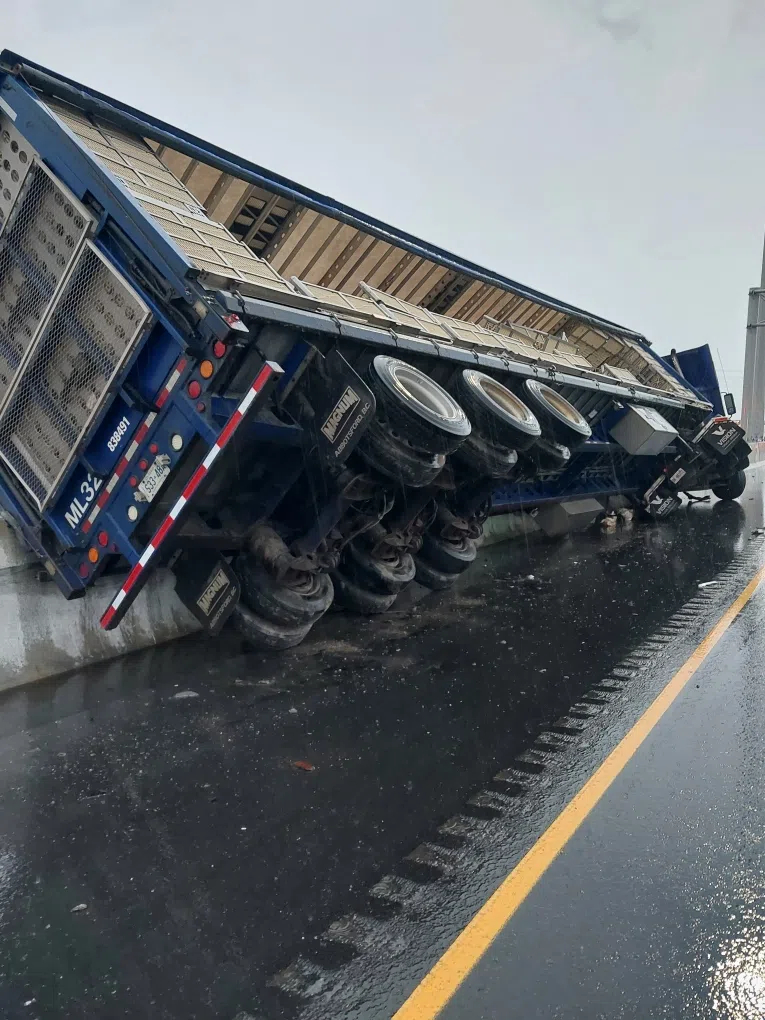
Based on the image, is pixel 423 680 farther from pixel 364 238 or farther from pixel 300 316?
pixel 364 238

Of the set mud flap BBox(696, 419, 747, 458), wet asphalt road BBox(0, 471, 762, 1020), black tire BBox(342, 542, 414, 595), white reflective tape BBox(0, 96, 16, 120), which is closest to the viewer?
wet asphalt road BBox(0, 471, 762, 1020)

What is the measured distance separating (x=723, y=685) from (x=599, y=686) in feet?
2.43

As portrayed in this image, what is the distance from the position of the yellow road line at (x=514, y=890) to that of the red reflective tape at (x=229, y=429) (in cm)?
242

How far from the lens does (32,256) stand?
456 centimetres

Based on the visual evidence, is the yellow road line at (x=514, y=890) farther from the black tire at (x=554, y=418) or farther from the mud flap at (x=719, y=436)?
the mud flap at (x=719, y=436)

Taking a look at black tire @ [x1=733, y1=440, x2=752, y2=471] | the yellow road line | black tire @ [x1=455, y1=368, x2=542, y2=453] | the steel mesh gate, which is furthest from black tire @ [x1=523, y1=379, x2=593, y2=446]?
black tire @ [x1=733, y1=440, x2=752, y2=471]

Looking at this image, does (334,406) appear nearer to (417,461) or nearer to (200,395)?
(417,461)

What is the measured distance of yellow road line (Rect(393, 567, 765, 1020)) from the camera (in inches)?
85.0

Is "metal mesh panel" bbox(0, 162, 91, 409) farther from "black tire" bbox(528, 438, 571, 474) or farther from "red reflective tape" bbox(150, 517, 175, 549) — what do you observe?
"black tire" bbox(528, 438, 571, 474)

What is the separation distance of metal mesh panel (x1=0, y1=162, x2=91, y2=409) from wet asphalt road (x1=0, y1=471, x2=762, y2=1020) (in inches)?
82.3

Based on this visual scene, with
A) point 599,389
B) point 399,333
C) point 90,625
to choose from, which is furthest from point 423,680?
point 599,389

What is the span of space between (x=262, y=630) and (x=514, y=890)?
2803 millimetres

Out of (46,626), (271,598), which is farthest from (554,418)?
(46,626)

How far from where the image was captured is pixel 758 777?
3496mm
